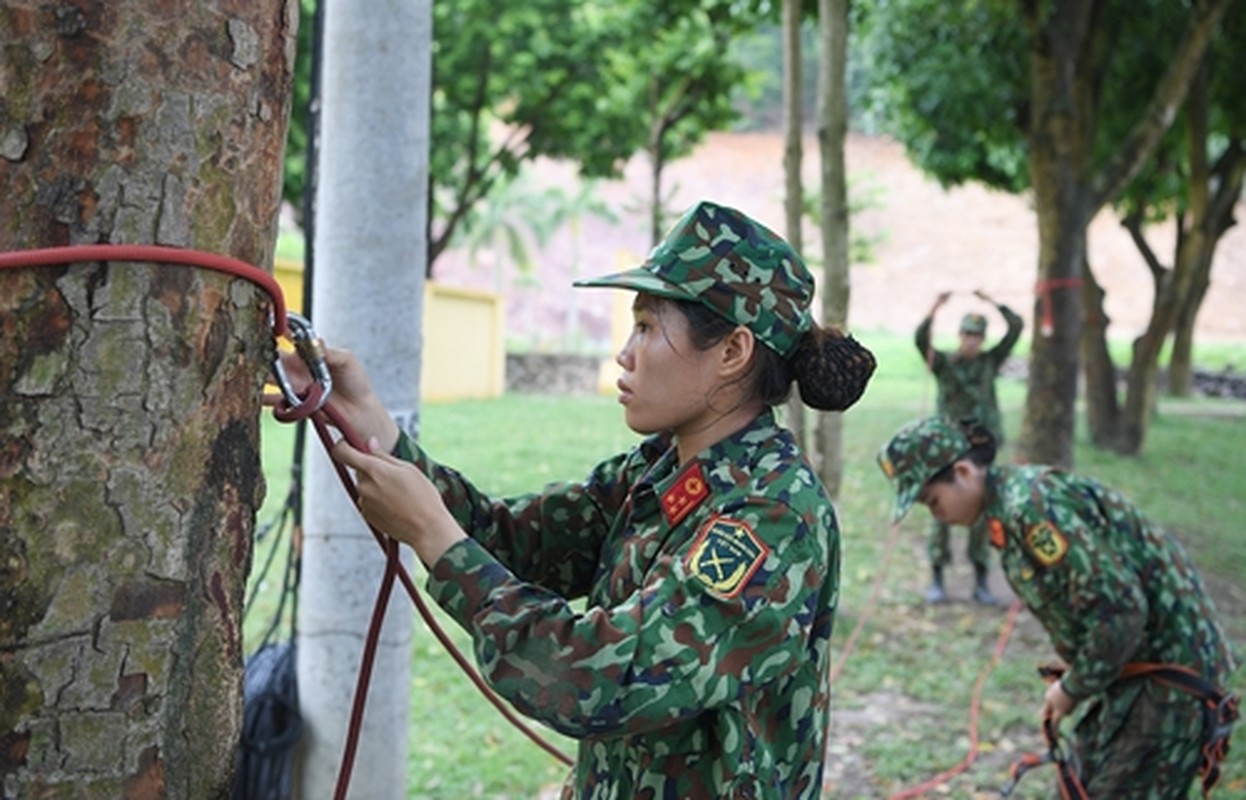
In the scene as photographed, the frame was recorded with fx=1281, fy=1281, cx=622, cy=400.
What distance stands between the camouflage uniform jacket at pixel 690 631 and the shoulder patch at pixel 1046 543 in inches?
66.1

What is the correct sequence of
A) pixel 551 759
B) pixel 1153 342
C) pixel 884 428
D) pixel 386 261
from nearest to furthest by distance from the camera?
pixel 386 261 → pixel 551 759 → pixel 1153 342 → pixel 884 428

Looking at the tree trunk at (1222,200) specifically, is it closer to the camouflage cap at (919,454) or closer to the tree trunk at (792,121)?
the tree trunk at (792,121)

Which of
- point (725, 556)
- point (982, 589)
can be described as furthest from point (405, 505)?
point (982, 589)

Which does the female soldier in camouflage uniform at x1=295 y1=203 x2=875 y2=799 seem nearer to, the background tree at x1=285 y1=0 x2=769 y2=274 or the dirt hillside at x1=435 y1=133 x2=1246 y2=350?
the background tree at x1=285 y1=0 x2=769 y2=274

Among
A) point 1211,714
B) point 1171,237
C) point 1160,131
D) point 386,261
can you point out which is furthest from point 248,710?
point 1171,237

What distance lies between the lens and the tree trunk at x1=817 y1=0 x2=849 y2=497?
633 cm

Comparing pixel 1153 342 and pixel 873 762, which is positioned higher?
pixel 1153 342

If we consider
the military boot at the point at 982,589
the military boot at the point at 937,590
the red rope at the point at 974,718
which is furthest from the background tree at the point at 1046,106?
the red rope at the point at 974,718

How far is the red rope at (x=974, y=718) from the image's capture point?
472cm

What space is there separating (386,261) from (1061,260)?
6.53m

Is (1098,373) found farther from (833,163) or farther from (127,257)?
(127,257)

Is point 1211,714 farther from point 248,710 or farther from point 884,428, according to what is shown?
point 884,428

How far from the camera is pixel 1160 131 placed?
8.64 metres

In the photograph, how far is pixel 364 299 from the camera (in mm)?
A: 3135
